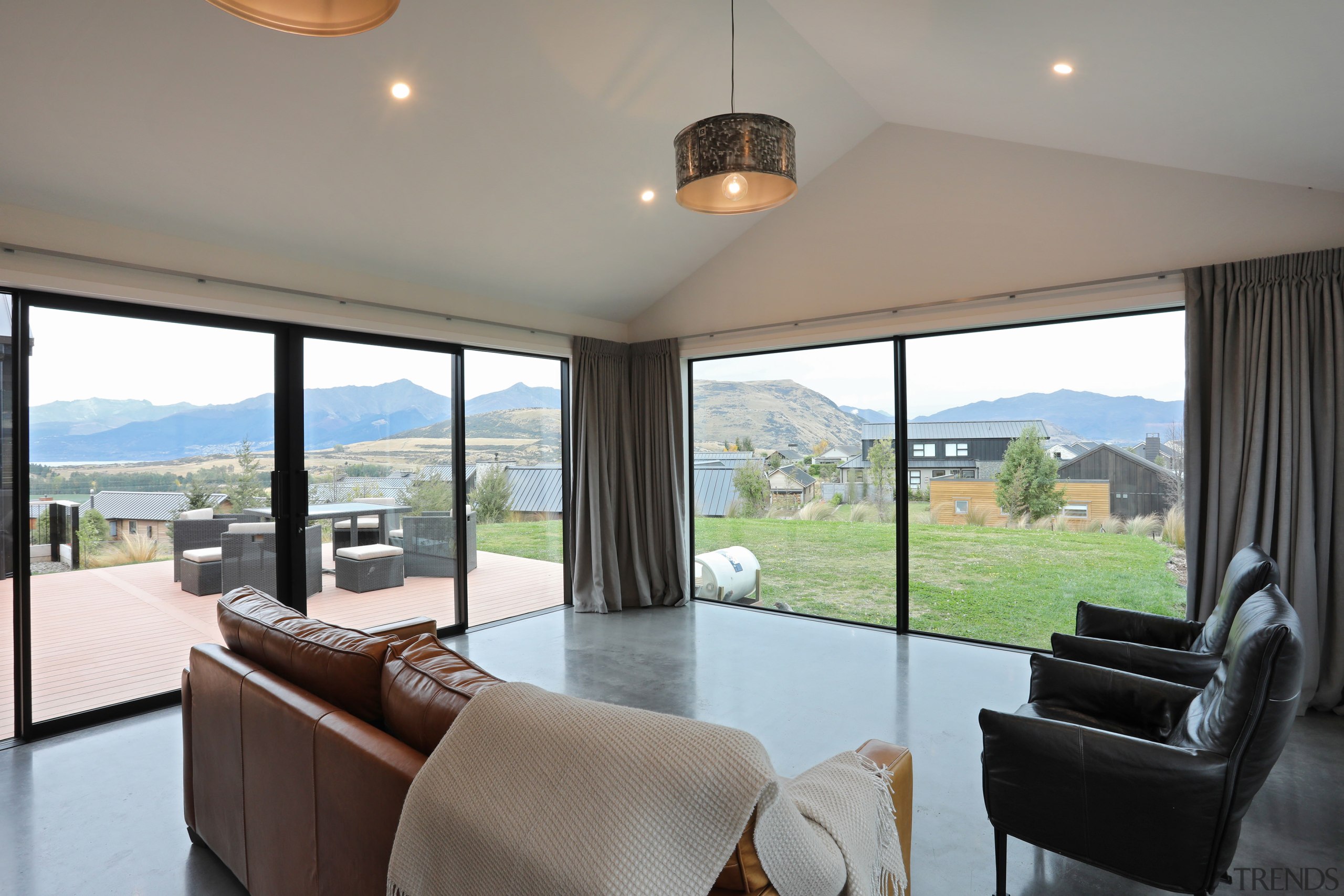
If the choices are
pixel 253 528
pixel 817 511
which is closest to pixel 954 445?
pixel 817 511

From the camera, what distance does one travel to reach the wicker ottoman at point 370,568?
4.35m

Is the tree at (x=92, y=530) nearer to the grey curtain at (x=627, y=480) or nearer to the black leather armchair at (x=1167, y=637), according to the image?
the grey curtain at (x=627, y=480)

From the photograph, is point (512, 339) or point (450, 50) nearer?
point (450, 50)

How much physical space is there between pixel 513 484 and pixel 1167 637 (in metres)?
4.28

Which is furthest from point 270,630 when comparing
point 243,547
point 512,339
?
point 512,339

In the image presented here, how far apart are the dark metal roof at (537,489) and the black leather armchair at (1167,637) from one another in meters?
3.94

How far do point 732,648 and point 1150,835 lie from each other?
2910mm

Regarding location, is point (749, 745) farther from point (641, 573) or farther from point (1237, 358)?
point (641, 573)

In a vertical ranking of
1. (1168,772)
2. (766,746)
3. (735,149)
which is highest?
(735,149)

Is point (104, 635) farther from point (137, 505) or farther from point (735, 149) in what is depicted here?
point (735, 149)

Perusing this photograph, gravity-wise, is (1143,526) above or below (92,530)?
below

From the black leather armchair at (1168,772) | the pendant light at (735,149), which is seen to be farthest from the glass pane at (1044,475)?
the pendant light at (735,149)

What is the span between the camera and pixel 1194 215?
11.8ft

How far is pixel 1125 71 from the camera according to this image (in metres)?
2.82
